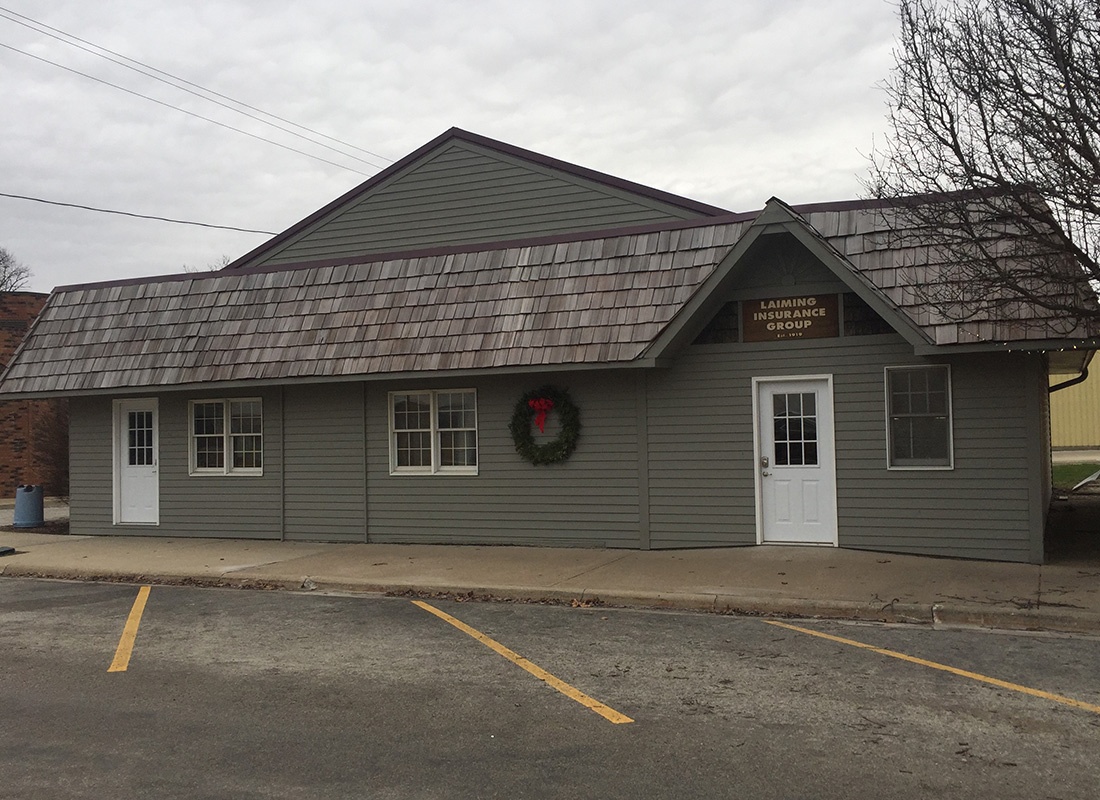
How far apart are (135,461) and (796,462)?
11.6m

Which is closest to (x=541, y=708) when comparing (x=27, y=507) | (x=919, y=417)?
(x=919, y=417)

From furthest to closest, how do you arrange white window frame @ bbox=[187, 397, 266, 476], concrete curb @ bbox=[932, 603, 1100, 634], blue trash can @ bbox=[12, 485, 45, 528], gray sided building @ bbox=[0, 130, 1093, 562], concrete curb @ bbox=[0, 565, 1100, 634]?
blue trash can @ bbox=[12, 485, 45, 528] < white window frame @ bbox=[187, 397, 266, 476] < gray sided building @ bbox=[0, 130, 1093, 562] < concrete curb @ bbox=[0, 565, 1100, 634] < concrete curb @ bbox=[932, 603, 1100, 634]

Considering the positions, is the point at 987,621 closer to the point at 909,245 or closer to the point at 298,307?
the point at 909,245

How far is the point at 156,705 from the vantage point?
6.93m

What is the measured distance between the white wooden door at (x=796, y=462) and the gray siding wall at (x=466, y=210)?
482cm

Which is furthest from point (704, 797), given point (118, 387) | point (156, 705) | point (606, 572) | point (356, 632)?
point (118, 387)

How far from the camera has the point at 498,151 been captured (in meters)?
18.4

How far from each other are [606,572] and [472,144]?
9.90m

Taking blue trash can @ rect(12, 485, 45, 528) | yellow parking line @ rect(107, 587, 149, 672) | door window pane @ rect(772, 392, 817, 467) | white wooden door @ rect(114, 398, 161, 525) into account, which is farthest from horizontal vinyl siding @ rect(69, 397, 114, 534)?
door window pane @ rect(772, 392, 817, 467)

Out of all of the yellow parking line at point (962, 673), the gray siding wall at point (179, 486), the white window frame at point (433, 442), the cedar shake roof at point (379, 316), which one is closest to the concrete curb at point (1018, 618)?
the yellow parking line at point (962, 673)

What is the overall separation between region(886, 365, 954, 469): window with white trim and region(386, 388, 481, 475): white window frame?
234 inches

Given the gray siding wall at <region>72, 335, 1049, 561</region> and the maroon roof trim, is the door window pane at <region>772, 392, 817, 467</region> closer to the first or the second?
the gray siding wall at <region>72, 335, 1049, 561</region>

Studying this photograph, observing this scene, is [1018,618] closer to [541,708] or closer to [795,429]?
[795,429]

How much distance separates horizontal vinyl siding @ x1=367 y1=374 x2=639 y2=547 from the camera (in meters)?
14.1
